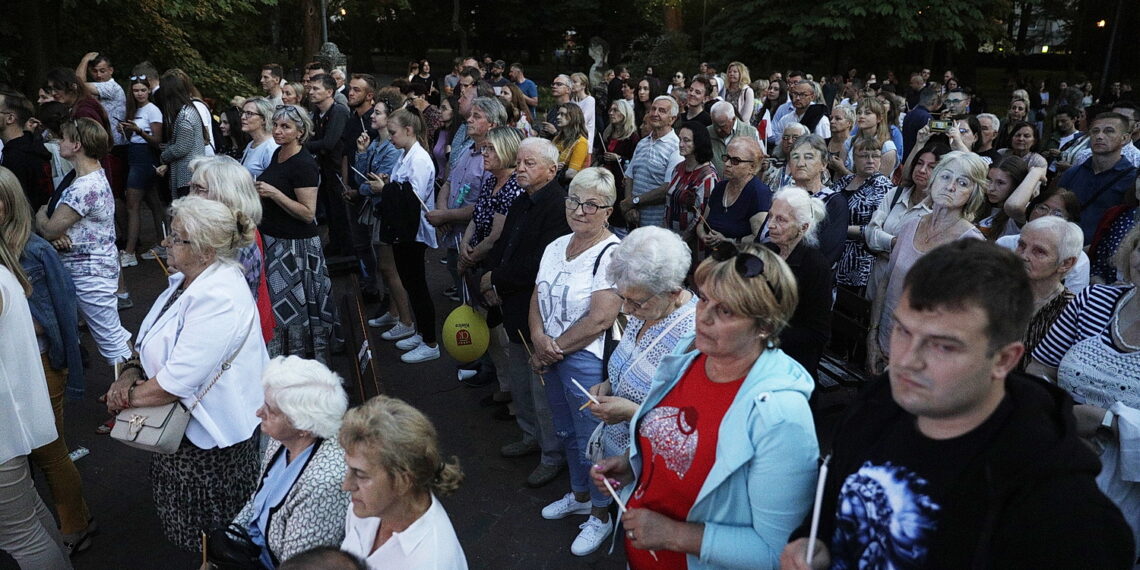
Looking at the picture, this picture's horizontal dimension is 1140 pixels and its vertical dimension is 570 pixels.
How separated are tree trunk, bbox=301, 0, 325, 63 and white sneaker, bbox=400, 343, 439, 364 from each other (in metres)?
13.7

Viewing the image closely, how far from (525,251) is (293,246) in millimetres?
1915

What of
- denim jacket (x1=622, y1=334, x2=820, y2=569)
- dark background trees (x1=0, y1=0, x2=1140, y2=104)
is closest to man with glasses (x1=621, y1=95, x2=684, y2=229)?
denim jacket (x1=622, y1=334, x2=820, y2=569)

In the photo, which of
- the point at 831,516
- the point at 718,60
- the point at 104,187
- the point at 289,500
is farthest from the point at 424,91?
the point at 718,60

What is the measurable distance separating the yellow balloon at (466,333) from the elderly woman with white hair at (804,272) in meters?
2.11

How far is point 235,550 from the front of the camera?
2.80 m

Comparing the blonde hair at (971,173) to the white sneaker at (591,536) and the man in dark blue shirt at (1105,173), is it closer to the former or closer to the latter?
the man in dark blue shirt at (1105,173)

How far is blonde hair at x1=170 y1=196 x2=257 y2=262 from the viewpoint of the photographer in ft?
10.9

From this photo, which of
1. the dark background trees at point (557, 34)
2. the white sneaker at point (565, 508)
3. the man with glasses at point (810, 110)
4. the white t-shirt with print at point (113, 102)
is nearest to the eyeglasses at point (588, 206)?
the white sneaker at point (565, 508)

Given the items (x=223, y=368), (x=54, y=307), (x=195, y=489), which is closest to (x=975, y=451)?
(x=223, y=368)

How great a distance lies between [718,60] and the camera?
26.8 metres

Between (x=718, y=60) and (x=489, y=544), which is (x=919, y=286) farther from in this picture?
(x=718, y=60)

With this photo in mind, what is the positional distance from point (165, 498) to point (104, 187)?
2896 millimetres

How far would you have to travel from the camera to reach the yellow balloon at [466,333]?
5215mm

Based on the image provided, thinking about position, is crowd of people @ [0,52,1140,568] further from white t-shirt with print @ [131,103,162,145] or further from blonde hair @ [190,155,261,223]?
white t-shirt with print @ [131,103,162,145]
